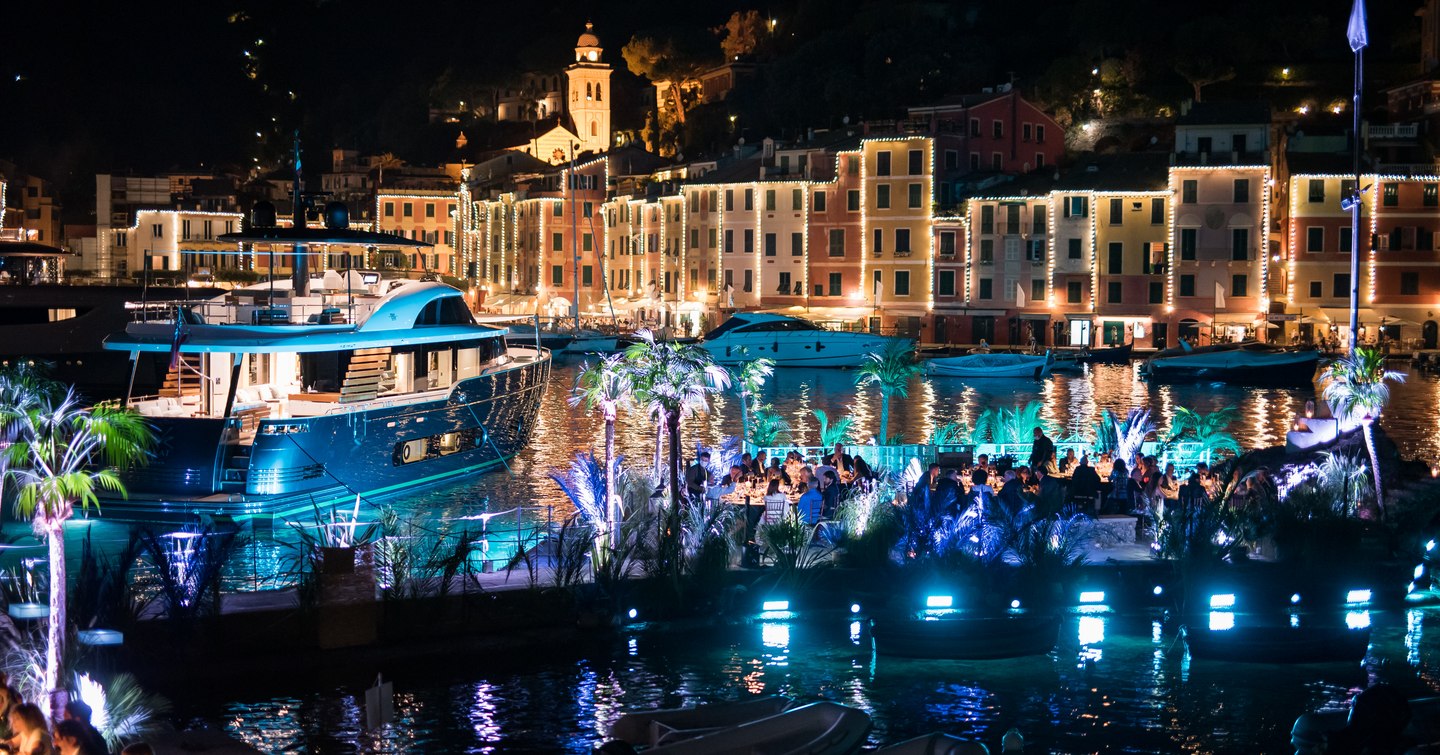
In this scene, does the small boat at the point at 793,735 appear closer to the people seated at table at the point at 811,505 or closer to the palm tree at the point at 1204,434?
the people seated at table at the point at 811,505

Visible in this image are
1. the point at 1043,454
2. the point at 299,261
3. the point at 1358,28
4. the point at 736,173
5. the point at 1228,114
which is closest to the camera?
the point at 1043,454

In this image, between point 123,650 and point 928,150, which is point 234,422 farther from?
point 928,150

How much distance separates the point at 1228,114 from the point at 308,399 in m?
49.1

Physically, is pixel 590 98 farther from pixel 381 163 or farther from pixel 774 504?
pixel 774 504

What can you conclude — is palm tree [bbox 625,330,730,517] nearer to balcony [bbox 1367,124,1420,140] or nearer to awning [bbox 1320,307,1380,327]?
awning [bbox 1320,307,1380,327]

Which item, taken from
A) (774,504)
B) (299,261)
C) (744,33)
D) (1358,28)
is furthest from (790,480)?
(744,33)

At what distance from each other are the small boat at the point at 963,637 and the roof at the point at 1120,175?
52.6 metres

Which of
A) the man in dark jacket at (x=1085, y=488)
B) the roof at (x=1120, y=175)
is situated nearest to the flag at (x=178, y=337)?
the man in dark jacket at (x=1085, y=488)

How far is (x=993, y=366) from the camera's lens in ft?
204

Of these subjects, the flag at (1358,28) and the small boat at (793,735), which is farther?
the flag at (1358,28)

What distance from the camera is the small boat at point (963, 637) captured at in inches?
698

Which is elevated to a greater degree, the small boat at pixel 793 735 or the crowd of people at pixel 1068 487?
the crowd of people at pixel 1068 487

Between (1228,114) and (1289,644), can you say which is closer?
(1289,644)

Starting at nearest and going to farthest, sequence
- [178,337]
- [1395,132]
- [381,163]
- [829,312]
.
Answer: [178,337] → [1395,132] → [829,312] → [381,163]
